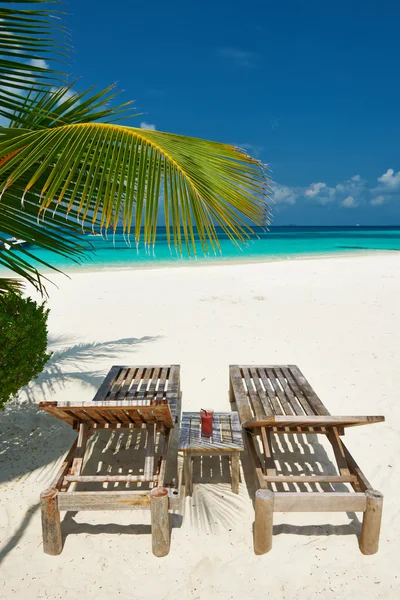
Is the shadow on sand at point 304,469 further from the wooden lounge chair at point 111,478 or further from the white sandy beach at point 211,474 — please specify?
the wooden lounge chair at point 111,478

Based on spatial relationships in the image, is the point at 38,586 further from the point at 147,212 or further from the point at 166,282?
the point at 166,282

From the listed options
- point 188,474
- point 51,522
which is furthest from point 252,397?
point 51,522

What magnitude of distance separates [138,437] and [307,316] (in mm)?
5386

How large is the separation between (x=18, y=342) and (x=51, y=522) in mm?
1353

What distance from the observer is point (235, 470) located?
123 inches

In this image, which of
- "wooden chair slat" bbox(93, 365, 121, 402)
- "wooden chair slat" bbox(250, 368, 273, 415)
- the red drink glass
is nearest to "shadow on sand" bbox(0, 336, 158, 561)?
"wooden chair slat" bbox(93, 365, 121, 402)

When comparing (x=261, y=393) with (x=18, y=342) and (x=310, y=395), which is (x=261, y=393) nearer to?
(x=310, y=395)

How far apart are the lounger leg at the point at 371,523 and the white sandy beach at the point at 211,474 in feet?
0.26

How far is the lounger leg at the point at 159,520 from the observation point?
253 cm

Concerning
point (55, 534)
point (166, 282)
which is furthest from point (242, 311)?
point (55, 534)

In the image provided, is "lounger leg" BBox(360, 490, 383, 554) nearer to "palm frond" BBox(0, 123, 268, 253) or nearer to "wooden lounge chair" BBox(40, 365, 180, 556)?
"wooden lounge chair" BBox(40, 365, 180, 556)

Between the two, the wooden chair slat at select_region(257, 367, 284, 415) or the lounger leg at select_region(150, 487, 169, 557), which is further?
the wooden chair slat at select_region(257, 367, 284, 415)

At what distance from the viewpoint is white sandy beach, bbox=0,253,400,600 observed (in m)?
2.45

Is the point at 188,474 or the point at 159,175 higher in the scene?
the point at 159,175
